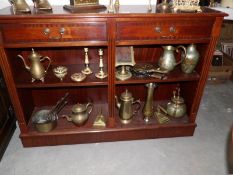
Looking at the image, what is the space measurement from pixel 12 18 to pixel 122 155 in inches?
43.3

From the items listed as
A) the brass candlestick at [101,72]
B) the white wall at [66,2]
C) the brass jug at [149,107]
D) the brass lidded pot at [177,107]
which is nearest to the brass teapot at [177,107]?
the brass lidded pot at [177,107]

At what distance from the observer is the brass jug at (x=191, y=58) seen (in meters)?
1.41

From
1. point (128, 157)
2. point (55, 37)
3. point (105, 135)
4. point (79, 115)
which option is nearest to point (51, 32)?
point (55, 37)

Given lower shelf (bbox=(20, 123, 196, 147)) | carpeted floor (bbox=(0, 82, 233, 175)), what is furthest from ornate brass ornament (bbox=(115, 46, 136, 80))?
carpeted floor (bbox=(0, 82, 233, 175))

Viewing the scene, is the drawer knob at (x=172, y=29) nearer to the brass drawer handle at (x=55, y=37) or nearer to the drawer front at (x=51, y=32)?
the drawer front at (x=51, y=32)

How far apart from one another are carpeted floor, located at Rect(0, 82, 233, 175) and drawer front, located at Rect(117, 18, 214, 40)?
31.8 inches

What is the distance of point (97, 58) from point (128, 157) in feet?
2.48

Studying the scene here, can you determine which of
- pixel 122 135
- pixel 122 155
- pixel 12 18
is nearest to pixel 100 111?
pixel 122 135

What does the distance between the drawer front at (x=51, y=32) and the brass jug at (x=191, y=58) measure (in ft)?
1.97

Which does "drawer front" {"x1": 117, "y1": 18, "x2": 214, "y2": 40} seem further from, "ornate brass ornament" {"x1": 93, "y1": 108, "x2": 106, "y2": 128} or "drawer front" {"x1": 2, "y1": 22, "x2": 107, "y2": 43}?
"ornate brass ornament" {"x1": 93, "y1": 108, "x2": 106, "y2": 128}

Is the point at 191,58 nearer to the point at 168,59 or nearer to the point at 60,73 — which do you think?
the point at 168,59

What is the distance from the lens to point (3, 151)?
149 centimetres

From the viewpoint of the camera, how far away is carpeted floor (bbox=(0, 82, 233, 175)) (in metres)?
1.39

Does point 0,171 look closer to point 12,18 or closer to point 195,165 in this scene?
point 12,18
